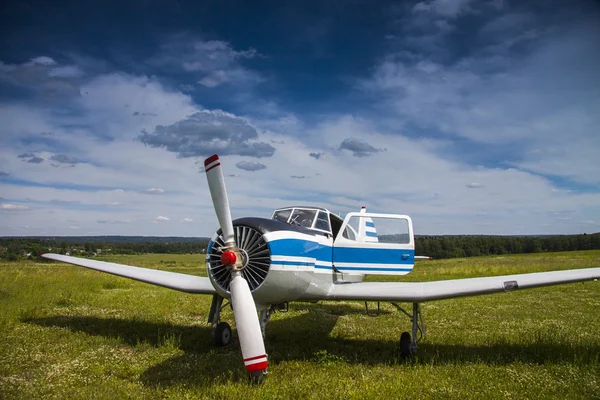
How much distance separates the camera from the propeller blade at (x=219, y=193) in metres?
6.04

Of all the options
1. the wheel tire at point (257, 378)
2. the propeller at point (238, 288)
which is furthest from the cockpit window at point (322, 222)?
the wheel tire at point (257, 378)

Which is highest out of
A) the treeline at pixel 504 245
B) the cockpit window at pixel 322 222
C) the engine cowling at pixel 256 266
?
the cockpit window at pixel 322 222

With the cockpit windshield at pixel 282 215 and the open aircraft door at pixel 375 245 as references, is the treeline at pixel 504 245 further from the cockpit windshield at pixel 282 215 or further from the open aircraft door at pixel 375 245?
the cockpit windshield at pixel 282 215

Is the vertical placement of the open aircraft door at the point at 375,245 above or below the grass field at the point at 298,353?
above

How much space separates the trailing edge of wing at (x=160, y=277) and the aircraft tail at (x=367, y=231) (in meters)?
3.69

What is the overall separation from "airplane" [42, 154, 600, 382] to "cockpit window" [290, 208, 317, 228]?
0.02 m

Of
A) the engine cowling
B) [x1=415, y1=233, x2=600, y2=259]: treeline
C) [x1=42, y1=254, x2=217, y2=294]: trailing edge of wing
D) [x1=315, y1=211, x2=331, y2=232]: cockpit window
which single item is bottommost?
[x1=415, y1=233, x2=600, y2=259]: treeline

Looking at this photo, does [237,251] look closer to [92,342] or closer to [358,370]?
[358,370]

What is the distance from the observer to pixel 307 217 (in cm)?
770

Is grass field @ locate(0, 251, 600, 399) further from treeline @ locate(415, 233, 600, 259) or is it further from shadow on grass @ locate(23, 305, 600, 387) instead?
treeline @ locate(415, 233, 600, 259)

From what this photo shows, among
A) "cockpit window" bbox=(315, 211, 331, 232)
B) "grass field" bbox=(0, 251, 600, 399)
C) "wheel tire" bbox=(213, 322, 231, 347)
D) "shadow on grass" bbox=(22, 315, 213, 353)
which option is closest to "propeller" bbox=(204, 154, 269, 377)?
"grass field" bbox=(0, 251, 600, 399)

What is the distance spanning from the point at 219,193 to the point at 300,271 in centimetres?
192

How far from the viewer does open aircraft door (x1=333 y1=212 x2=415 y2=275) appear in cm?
827

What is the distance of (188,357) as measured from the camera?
6887mm
